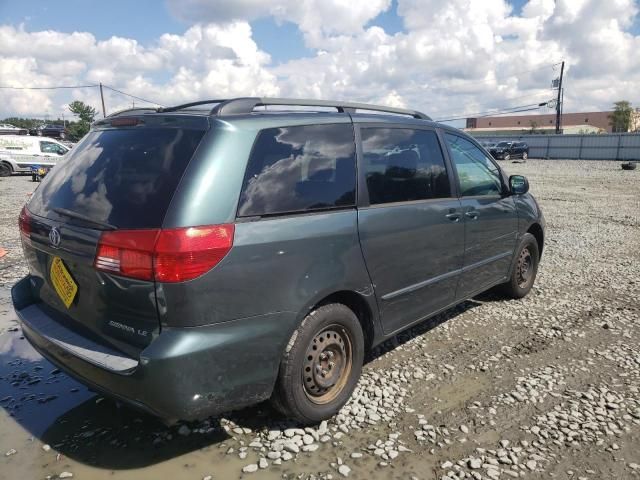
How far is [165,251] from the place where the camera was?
2232 mm

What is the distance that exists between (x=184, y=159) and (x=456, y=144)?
8.52 ft

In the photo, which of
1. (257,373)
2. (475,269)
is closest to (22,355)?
(257,373)

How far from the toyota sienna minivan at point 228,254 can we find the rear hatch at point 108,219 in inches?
0.4

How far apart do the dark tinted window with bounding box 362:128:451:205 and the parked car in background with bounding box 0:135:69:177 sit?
22.8m

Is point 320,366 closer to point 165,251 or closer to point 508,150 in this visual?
point 165,251

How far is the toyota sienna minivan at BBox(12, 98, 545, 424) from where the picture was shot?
2293 mm

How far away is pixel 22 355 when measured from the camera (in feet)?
13.0

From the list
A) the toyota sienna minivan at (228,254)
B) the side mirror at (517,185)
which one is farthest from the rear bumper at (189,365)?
the side mirror at (517,185)

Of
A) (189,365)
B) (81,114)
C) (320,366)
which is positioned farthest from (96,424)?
(81,114)

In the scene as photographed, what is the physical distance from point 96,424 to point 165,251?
1.49m

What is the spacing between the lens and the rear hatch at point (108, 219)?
92.0 inches

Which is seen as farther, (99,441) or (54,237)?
(99,441)

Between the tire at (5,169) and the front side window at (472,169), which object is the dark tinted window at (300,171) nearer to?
the front side window at (472,169)

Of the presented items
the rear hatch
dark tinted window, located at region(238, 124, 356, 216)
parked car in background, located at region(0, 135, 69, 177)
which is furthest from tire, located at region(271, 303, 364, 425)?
parked car in background, located at region(0, 135, 69, 177)
